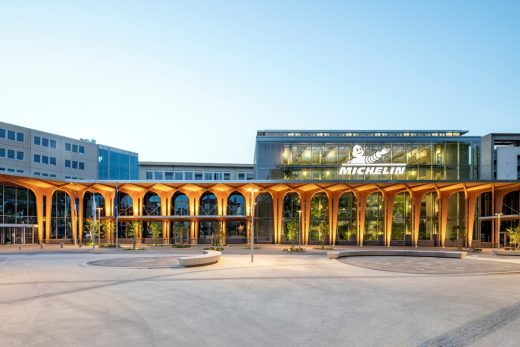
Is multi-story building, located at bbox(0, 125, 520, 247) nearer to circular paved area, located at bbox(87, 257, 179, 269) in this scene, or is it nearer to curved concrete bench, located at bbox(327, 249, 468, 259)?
curved concrete bench, located at bbox(327, 249, 468, 259)

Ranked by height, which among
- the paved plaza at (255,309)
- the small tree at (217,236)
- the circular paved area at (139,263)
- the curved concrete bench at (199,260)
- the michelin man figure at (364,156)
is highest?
the michelin man figure at (364,156)

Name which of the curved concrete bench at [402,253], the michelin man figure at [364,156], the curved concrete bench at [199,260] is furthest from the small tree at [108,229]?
the michelin man figure at [364,156]

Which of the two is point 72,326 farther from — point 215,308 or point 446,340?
point 446,340

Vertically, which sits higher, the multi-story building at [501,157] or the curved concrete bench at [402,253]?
the multi-story building at [501,157]

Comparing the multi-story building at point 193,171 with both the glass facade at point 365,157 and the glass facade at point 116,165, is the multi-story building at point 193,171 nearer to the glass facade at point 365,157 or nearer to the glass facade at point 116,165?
the glass facade at point 116,165

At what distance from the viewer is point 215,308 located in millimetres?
13648

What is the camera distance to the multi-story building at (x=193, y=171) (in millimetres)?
87062

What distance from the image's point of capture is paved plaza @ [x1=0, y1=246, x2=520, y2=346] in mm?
10336

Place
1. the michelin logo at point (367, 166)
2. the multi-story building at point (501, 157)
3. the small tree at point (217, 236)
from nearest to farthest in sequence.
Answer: the small tree at point (217, 236) → the michelin logo at point (367, 166) → the multi-story building at point (501, 157)

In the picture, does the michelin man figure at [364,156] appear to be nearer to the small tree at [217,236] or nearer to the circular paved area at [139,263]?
the small tree at [217,236]

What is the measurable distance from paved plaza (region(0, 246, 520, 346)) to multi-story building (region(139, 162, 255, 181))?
210 ft

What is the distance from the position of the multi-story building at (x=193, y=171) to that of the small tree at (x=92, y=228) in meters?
29.1

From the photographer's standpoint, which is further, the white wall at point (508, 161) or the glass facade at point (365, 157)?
the white wall at point (508, 161)

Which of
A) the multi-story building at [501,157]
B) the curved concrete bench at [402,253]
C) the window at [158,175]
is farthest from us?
the window at [158,175]
